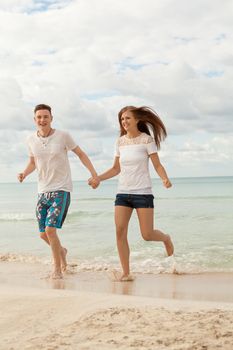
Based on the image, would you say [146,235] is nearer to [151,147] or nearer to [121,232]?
[121,232]

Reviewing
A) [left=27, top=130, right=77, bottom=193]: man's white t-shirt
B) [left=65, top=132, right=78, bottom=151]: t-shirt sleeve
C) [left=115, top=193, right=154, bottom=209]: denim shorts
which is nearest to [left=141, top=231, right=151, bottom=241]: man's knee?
[left=115, top=193, right=154, bottom=209]: denim shorts

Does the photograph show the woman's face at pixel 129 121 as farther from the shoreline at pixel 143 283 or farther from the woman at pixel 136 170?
the shoreline at pixel 143 283

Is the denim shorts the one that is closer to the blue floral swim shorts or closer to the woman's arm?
the woman's arm

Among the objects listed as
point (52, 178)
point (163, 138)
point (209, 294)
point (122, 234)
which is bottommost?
point (209, 294)

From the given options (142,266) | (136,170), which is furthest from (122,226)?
(142,266)

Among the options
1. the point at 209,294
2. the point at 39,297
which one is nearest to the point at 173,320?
the point at 39,297

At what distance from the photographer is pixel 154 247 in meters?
9.28

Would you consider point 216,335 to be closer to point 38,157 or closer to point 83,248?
point 38,157

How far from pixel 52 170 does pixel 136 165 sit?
1.06 metres

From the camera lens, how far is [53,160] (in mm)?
6285

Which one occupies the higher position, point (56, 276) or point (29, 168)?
point (29, 168)

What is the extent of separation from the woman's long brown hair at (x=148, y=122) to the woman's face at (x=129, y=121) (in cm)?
6

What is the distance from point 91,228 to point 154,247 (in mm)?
4437

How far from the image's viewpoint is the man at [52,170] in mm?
6277
